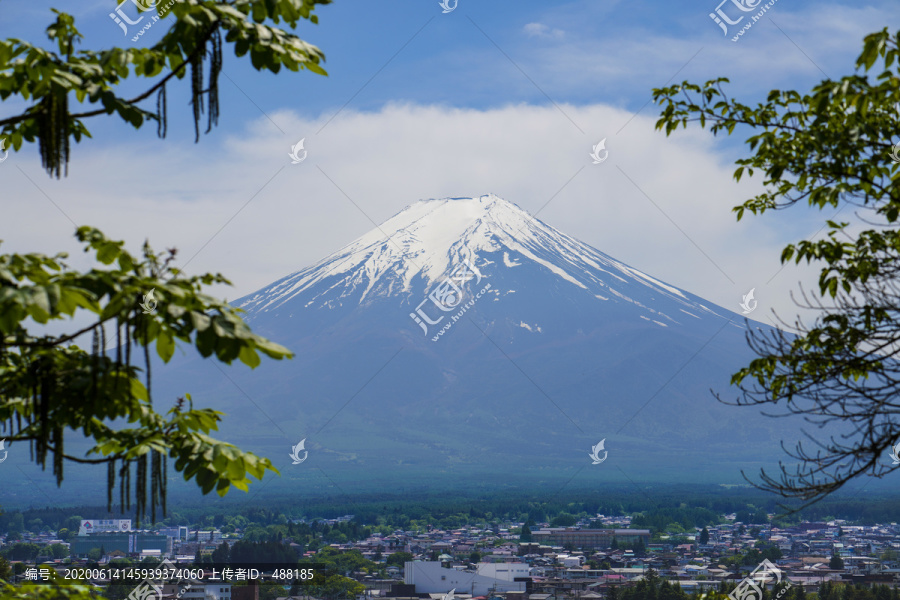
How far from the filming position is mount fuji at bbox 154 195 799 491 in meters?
143

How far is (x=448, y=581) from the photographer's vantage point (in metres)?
42.0

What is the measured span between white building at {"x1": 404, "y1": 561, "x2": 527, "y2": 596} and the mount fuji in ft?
294

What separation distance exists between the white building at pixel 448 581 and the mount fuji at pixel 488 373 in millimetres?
89465

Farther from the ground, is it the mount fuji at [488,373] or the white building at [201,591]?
the mount fuji at [488,373]

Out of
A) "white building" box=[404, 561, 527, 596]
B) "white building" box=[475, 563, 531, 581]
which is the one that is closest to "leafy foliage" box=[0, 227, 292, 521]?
"white building" box=[404, 561, 527, 596]

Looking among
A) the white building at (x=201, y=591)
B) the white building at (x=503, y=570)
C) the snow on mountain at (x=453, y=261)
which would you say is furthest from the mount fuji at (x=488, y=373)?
the white building at (x=201, y=591)

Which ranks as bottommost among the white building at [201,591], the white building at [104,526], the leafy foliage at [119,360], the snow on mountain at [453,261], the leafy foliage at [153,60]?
the white building at [104,526]

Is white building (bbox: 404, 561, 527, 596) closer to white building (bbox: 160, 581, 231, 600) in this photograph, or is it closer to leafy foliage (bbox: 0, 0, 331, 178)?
white building (bbox: 160, 581, 231, 600)

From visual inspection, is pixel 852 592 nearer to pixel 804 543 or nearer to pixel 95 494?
pixel 804 543

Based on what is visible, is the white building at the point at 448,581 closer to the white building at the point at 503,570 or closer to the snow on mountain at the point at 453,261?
the white building at the point at 503,570

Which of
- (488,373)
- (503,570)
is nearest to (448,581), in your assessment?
(503,570)

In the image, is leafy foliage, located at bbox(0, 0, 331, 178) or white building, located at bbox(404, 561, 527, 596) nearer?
leafy foliage, located at bbox(0, 0, 331, 178)

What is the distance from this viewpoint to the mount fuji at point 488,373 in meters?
143

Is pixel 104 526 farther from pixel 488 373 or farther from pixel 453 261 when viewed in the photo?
pixel 453 261
